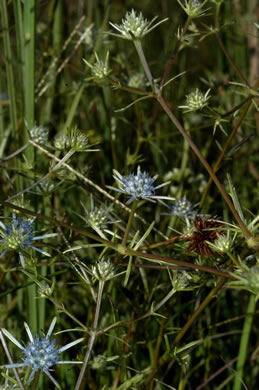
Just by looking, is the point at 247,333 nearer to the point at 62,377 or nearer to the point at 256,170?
the point at 62,377

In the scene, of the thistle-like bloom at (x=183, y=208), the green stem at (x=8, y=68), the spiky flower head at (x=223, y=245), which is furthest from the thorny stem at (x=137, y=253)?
the green stem at (x=8, y=68)

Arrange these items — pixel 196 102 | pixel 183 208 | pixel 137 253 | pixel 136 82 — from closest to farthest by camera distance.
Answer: pixel 137 253, pixel 196 102, pixel 183 208, pixel 136 82

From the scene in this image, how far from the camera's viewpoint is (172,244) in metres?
0.80

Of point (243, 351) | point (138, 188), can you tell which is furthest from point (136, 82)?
point (243, 351)

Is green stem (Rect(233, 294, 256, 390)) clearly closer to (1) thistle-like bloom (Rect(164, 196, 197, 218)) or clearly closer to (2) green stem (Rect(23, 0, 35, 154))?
(1) thistle-like bloom (Rect(164, 196, 197, 218))

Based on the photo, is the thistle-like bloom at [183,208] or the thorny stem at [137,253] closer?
the thorny stem at [137,253]

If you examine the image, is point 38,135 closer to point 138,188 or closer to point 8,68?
point 8,68

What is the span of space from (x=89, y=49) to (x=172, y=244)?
65 cm

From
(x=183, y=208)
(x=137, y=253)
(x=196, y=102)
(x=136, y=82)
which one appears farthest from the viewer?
(x=136, y=82)

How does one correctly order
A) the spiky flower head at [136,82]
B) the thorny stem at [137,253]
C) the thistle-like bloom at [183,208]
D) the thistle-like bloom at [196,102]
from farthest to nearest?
1. the spiky flower head at [136,82]
2. the thistle-like bloom at [183,208]
3. the thistle-like bloom at [196,102]
4. the thorny stem at [137,253]

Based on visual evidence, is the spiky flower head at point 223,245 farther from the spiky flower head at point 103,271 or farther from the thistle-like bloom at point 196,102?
the thistle-like bloom at point 196,102

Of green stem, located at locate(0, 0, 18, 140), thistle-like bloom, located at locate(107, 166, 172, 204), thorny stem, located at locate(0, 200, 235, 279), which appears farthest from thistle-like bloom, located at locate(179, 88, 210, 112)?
green stem, located at locate(0, 0, 18, 140)

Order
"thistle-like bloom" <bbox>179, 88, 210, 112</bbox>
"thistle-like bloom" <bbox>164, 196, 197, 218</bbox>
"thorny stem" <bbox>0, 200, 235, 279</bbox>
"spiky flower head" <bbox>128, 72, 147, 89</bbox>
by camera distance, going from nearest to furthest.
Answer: "thorny stem" <bbox>0, 200, 235, 279</bbox>
"thistle-like bloom" <bbox>179, 88, 210, 112</bbox>
"thistle-like bloom" <bbox>164, 196, 197, 218</bbox>
"spiky flower head" <bbox>128, 72, 147, 89</bbox>

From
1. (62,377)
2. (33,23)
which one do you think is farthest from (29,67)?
(62,377)
